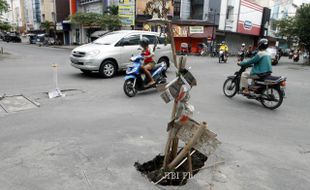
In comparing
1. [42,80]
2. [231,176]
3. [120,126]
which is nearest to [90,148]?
[120,126]

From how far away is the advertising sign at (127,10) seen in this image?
27.0 metres

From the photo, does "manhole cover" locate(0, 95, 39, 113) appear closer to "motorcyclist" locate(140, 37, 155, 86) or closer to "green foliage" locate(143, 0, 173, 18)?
"motorcyclist" locate(140, 37, 155, 86)

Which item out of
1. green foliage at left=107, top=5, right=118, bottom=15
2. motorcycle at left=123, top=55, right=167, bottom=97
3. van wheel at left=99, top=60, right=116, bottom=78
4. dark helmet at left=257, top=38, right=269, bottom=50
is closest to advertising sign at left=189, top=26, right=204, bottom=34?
green foliage at left=107, top=5, right=118, bottom=15

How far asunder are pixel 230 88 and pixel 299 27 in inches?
682

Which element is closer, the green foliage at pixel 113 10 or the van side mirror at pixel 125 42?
the van side mirror at pixel 125 42

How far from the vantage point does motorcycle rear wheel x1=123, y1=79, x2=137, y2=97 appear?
7.31m

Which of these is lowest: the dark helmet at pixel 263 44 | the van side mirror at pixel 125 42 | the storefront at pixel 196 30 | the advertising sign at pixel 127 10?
the van side mirror at pixel 125 42

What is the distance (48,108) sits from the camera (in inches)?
237

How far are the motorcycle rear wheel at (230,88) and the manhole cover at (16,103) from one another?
17.3 ft

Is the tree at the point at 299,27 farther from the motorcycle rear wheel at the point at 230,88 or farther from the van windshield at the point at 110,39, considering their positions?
the van windshield at the point at 110,39

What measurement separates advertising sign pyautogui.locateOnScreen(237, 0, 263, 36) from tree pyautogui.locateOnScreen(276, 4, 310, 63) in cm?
927

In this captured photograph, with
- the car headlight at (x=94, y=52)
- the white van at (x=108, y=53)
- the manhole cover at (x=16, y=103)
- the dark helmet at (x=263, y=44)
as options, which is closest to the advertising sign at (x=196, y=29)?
the white van at (x=108, y=53)

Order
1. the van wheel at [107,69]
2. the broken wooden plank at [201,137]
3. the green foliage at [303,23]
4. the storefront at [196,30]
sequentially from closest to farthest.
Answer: the broken wooden plank at [201,137], the van wheel at [107,69], the green foliage at [303,23], the storefront at [196,30]

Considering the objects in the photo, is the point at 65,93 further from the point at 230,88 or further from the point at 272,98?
the point at 272,98
